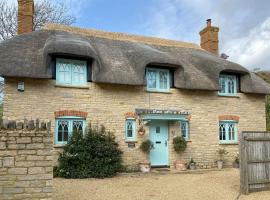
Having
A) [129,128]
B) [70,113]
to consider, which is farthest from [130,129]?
[70,113]

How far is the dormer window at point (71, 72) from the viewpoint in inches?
547

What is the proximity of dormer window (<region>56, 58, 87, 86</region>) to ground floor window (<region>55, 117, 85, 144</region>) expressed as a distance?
4.86 feet

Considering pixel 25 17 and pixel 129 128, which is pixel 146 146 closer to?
pixel 129 128

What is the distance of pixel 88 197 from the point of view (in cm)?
892

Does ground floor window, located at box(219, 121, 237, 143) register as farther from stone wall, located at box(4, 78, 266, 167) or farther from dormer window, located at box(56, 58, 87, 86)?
dormer window, located at box(56, 58, 87, 86)

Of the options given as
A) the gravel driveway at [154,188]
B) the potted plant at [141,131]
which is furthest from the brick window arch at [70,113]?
the gravel driveway at [154,188]

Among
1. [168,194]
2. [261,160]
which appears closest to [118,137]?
[168,194]

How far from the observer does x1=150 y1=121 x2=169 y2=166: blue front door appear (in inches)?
611

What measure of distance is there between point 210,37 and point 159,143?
29.0 ft

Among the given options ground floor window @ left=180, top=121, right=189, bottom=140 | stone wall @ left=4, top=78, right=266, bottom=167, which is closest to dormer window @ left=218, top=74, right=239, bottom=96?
stone wall @ left=4, top=78, right=266, bottom=167

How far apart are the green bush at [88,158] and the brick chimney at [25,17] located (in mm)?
6130

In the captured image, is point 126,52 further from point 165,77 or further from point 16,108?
point 16,108

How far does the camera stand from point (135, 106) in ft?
49.5

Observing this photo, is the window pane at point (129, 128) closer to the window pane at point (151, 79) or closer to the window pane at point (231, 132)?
the window pane at point (151, 79)
